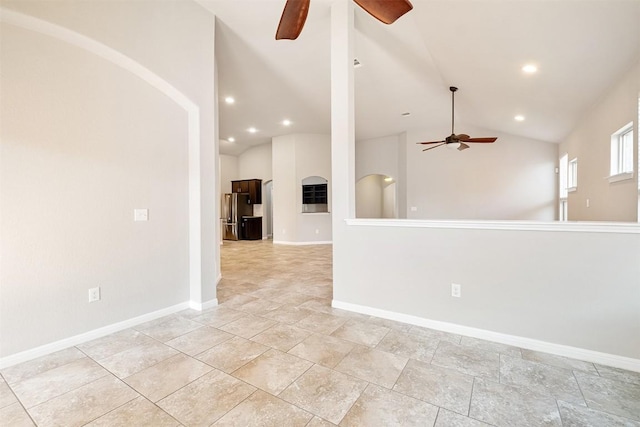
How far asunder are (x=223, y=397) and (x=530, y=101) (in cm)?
577

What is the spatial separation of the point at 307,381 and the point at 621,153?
479cm

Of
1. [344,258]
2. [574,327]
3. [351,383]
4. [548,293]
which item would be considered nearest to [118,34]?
[344,258]

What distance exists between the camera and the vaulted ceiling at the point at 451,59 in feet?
9.02

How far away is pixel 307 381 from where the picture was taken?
5.97ft

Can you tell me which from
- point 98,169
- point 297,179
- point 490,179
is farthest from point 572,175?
point 98,169

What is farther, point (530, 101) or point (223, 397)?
point (530, 101)

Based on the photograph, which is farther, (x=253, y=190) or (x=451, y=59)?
(x=253, y=190)

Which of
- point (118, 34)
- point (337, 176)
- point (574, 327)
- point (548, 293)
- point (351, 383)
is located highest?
point (118, 34)

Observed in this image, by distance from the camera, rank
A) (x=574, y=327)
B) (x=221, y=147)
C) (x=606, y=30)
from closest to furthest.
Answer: (x=574, y=327) < (x=606, y=30) < (x=221, y=147)

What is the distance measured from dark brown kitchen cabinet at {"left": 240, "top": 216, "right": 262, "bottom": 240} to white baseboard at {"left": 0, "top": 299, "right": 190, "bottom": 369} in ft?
22.4

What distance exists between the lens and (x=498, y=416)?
150 cm

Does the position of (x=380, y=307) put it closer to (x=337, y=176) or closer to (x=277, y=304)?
(x=277, y=304)

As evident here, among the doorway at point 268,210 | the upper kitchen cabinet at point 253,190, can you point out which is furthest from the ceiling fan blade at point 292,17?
the doorway at point 268,210

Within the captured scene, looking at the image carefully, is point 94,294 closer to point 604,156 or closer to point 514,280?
point 514,280
